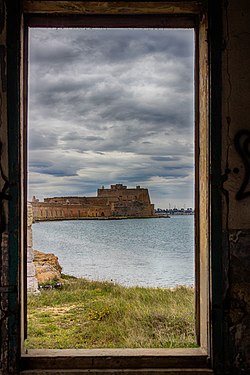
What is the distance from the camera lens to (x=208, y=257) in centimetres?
275

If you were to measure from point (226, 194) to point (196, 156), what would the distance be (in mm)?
466

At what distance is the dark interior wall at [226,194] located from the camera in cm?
267

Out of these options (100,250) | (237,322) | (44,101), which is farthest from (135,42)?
(100,250)

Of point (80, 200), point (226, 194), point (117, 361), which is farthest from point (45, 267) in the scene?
point (226, 194)

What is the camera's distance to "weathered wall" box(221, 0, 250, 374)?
2676 mm

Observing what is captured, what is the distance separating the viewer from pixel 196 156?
10.0 ft

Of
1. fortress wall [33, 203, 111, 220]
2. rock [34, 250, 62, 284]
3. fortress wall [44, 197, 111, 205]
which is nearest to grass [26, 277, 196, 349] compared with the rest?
rock [34, 250, 62, 284]

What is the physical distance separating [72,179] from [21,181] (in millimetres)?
3916

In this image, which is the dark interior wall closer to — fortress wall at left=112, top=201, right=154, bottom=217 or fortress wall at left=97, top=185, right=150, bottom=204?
fortress wall at left=112, top=201, right=154, bottom=217

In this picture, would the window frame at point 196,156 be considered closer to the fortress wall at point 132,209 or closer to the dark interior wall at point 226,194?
the dark interior wall at point 226,194

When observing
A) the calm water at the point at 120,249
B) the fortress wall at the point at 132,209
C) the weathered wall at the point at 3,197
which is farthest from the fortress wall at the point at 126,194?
the weathered wall at the point at 3,197

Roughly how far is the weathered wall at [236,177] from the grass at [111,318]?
123 centimetres

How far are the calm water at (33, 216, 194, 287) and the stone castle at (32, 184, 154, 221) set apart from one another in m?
0.17

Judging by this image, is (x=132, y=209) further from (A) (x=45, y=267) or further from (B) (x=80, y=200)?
(A) (x=45, y=267)
